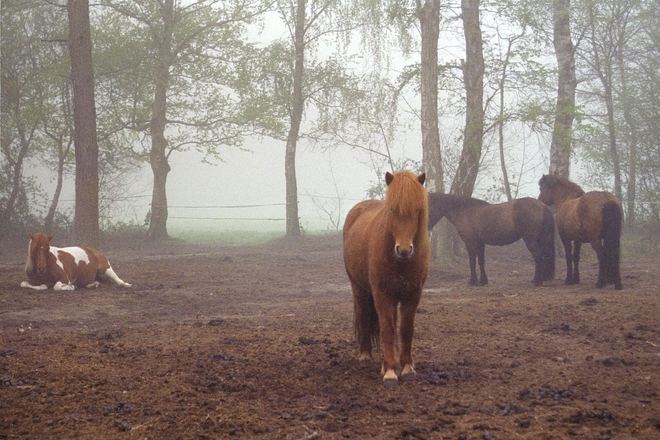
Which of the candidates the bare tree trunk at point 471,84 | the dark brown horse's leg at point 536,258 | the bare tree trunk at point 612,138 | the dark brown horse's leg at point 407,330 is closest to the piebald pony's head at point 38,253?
the dark brown horse's leg at point 407,330

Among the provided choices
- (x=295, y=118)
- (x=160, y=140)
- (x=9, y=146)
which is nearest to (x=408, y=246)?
(x=160, y=140)

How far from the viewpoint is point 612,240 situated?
10.3 meters

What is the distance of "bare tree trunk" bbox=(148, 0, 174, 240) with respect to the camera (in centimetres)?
2136

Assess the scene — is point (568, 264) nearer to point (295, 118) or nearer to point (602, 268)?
point (602, 268)

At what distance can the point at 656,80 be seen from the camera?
65.8ft

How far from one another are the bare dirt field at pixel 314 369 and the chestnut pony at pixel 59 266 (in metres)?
0.41

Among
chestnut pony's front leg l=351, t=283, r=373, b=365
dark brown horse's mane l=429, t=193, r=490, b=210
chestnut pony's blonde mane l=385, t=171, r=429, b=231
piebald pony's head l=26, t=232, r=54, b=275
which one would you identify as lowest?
chestnut pony's front leg l=351, t=283, r=373, b=365

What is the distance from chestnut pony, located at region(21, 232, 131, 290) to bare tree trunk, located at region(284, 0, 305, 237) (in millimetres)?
13206

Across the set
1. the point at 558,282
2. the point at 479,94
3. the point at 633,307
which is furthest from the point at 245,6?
the point at 633,307

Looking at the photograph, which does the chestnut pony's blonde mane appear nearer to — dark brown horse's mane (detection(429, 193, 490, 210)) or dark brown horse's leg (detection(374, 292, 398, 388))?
dark brown horse's leg (detection(374, 292, 398, 388))

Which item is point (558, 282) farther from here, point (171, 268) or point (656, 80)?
point (656, 80)

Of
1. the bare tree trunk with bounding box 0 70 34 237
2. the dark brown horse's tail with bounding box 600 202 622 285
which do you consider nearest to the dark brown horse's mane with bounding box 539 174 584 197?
the dark brown horse's tail with bounding box 600 202 622 285

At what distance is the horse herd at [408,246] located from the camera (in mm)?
4590

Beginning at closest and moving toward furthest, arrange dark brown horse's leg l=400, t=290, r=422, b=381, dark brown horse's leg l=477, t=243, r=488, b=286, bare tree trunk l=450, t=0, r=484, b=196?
1. dark brown horse's leg l=400, t=290, r=422, b=381
2. dark brown horse's leg l=477, t=243, r=488, b=286
3. bare tree trunk l=450, t=0, r=484, b=196
